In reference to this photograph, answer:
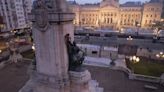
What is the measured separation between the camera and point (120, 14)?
82.9m

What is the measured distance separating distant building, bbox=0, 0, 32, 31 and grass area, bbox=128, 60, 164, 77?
5177cm

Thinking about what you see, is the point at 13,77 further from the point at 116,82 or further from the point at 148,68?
the point at 148,68

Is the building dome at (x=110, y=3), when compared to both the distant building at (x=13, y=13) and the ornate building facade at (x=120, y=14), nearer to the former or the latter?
the ornate building facade at (x=120, y=14)

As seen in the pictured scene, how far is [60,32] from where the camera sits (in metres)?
9.02

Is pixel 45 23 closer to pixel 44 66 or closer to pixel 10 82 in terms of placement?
pixel 44 66

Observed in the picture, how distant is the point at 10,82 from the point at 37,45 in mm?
9897

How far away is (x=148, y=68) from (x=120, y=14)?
66.9 metres

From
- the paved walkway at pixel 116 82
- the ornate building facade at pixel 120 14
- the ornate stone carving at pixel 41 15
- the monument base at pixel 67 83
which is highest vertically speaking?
the ornate building facade at pixel 120 14

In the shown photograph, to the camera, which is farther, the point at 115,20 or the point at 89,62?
the point at 115,20

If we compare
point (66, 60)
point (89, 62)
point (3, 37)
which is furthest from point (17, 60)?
point (3, 37)

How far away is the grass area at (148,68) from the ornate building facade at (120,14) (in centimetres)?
6020

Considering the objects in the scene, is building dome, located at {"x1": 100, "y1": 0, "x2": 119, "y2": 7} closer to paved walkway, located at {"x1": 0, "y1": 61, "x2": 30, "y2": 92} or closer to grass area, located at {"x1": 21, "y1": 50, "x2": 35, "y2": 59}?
grass area, located at {"x1": 21, "y1": 50, "x2": 35, "y2": 59}

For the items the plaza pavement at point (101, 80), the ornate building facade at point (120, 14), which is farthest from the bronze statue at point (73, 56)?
the ornate building facade at point (120, 14)

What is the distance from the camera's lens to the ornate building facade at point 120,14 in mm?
78438
